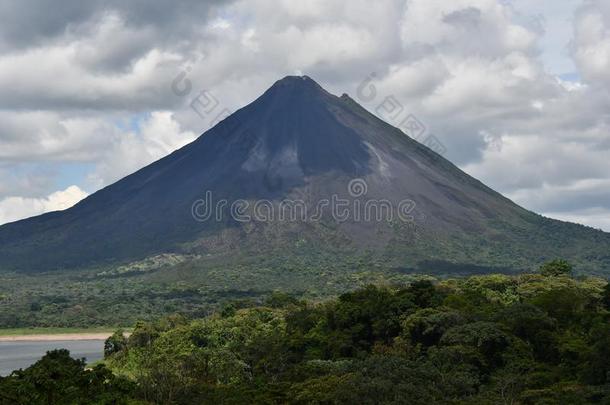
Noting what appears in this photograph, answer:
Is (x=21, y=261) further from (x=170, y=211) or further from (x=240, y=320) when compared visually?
(x=240, y=320)

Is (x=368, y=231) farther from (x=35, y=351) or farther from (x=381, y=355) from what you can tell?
(x=381, y=355)

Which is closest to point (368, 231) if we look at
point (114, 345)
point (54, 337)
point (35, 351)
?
point (54, 337)

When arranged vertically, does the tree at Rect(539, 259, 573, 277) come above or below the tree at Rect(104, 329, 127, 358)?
above

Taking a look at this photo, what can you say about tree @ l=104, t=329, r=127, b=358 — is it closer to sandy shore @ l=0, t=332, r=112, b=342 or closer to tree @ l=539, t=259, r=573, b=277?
tree @ l=539, t=259, r=573, b=277

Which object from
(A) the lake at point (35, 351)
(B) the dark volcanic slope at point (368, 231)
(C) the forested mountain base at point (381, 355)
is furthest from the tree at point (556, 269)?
(B) the dark volcanic slope at point (368, 231)

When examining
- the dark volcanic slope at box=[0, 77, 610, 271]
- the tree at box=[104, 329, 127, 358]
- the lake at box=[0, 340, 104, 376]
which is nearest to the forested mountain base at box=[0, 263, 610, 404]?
the tree at box=[104, 329, 127, 358]

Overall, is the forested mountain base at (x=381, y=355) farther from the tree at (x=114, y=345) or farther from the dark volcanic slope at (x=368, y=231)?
the dark volcanic slope at (x=368, y=231)
